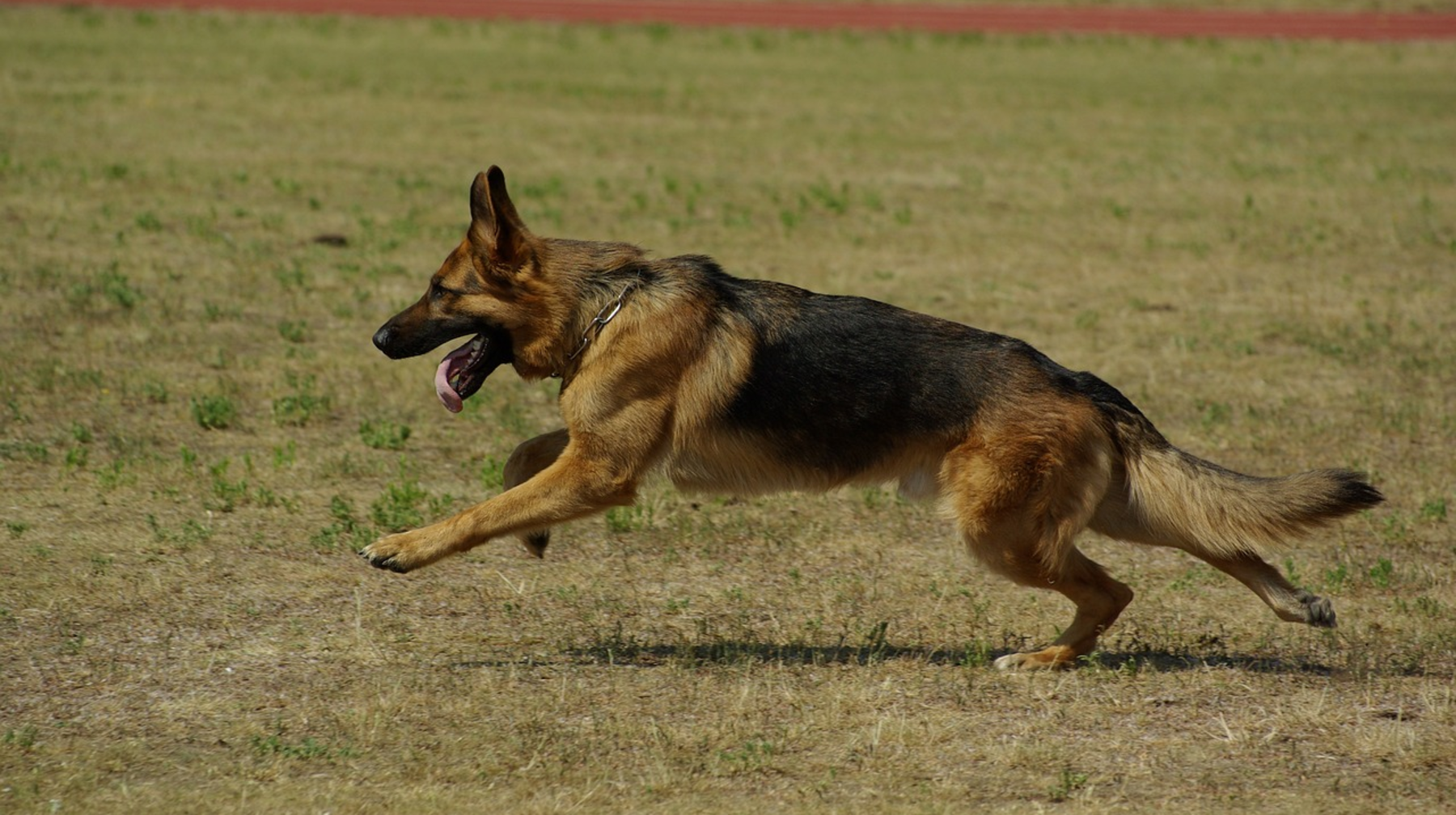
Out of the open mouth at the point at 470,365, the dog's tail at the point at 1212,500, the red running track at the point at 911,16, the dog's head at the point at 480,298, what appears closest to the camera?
the dog's tail at the point at 1212,500

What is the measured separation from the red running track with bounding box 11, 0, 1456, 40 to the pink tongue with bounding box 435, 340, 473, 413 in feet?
77.0

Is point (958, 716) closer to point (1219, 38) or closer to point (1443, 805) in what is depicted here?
point (1443, 805)

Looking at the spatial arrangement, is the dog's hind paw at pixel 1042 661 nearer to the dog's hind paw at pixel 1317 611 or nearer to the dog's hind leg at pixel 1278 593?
the dog's hind leg at pixel 1278 593

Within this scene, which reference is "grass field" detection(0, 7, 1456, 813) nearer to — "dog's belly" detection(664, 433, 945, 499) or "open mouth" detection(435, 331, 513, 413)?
"dog's belly" detection(664, 433, 945, 499)

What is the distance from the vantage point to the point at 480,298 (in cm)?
599

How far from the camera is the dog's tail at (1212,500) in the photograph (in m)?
5.80

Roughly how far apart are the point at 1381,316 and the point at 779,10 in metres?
20.8

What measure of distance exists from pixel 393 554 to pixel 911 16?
2736 centimetres

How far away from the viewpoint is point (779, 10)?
3083 centimetres

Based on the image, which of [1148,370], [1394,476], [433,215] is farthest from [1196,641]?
[433,215]

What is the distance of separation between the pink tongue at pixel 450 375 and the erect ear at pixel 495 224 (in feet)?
1.38

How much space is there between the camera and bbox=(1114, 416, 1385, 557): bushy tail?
5801 mm

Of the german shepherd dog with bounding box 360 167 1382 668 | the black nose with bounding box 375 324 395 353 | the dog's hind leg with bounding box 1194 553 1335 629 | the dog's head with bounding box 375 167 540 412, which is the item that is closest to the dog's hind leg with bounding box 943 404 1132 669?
the german shepherd dog with bounding box 360 167 1382 668

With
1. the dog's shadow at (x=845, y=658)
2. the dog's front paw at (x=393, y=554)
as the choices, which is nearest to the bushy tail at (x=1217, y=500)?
the dog's shadow at (x=845, y=658)
